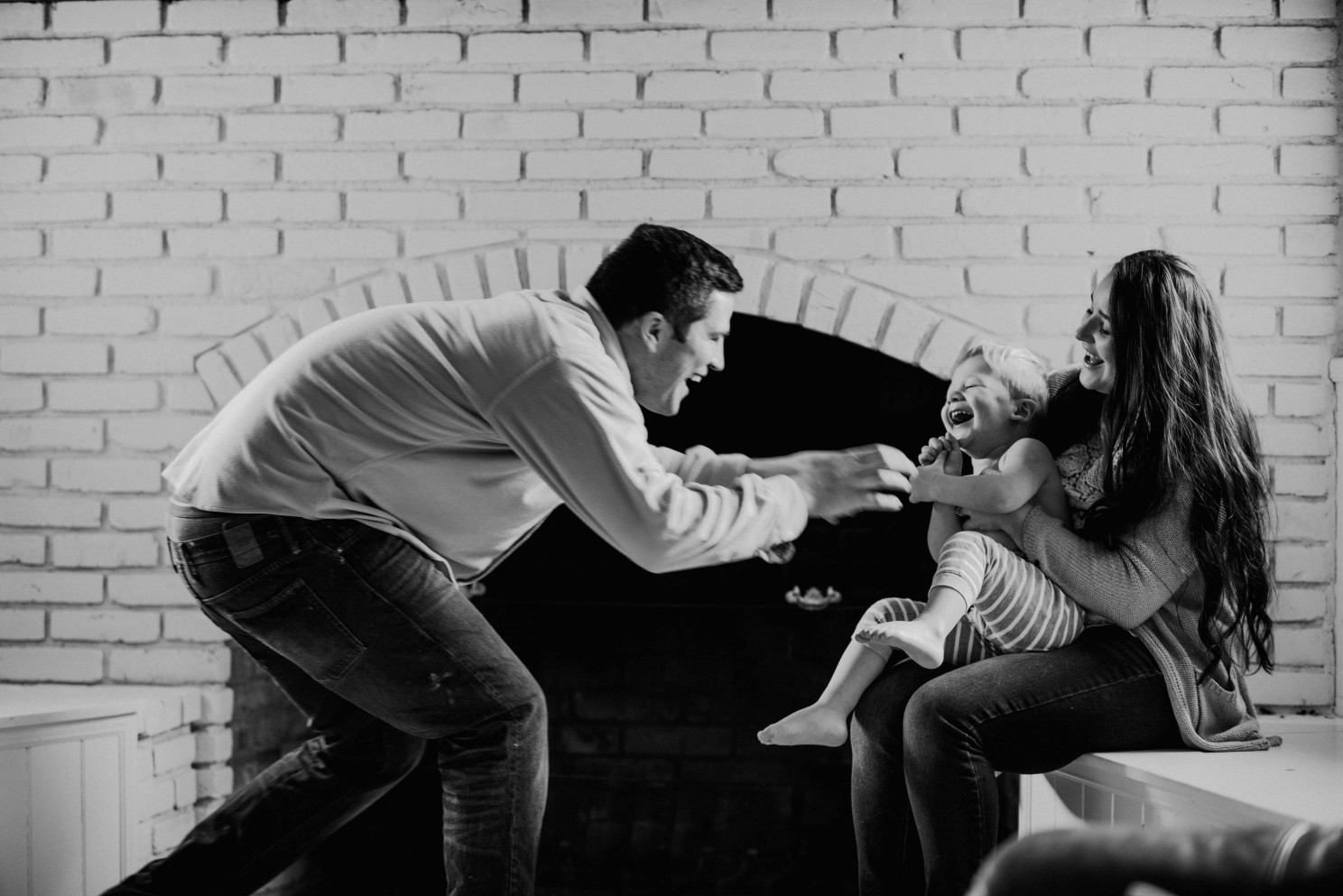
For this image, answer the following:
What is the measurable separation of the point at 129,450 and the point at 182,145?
0.71m

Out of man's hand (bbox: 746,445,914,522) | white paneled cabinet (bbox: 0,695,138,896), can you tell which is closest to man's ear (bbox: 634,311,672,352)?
man's hand (bbox: 746,445,914,522)

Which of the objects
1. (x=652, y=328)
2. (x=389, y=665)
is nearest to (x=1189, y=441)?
(x=652, y=328)

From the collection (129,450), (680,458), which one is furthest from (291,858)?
(129,450)

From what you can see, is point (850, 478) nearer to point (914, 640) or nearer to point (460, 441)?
point (914, 640)

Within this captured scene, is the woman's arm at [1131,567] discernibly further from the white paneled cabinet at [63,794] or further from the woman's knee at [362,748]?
the white paneled cabinet at [63,794]

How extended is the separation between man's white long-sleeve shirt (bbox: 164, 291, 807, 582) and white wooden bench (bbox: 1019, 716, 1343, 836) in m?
0.65

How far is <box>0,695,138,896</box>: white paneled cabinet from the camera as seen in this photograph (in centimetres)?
208

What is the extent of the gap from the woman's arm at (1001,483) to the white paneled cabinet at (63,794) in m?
1.67

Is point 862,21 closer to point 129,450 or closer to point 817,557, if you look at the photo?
point 817,557

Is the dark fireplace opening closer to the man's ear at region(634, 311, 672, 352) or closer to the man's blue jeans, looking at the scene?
the man's ear at region(634, 311, 672, 352)

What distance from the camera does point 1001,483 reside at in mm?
1885

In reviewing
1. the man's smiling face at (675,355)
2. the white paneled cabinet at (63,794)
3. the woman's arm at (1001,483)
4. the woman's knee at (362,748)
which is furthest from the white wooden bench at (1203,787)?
the white paneled cabinet at (63,794)

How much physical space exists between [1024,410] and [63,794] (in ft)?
6.49

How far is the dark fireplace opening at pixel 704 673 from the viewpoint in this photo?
2.57 m
